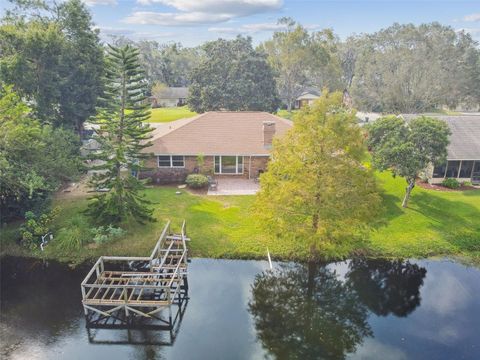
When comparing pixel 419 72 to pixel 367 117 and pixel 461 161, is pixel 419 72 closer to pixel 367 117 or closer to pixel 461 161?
pixel 367 117

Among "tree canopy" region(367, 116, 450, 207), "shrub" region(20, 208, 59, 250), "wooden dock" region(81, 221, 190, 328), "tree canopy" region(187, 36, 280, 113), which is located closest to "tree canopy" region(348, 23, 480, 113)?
"tree canopy" region(187, 36, 280, 113)

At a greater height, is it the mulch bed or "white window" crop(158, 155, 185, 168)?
"white window" crop(158, 155, 185, 168)

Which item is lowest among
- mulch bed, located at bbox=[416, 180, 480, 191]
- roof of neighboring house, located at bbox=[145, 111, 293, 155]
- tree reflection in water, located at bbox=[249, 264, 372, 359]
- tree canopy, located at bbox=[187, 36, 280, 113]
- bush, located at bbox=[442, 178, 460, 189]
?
tree reflection in water, located at bbox=[249, 264, 372, 359]

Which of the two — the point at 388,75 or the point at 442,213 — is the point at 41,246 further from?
the point at 388,75

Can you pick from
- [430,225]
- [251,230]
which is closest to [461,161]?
[430,225]

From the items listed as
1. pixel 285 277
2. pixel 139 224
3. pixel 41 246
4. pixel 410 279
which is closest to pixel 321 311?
pixel 285 277

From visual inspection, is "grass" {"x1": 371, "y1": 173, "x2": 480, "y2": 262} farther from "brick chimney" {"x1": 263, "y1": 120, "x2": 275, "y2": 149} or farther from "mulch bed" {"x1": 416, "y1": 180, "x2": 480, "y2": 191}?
"brick chimney" {"x1": 263, "y1": 120, "x2": 275, "y2": 149}
